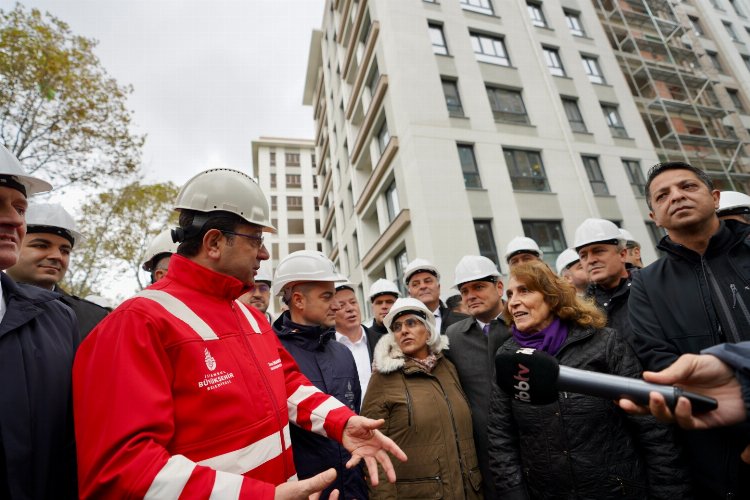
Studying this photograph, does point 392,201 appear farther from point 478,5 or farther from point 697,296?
point 697,296

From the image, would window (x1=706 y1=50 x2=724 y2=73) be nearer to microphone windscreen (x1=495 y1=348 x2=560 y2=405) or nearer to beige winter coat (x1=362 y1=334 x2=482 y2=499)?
beige winter coat (x1=362 y1=334 x2=482 y2=499)

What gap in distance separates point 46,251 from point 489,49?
56.5ft

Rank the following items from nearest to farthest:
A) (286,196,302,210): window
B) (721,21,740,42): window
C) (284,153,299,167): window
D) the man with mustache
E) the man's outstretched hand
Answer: the man's outstretched hand, the man with mustache, (721,21,740,42): window, (286,196,302,210): window, (284,153,299,167): window

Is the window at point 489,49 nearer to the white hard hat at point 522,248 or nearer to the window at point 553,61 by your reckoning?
the window at point 553,61

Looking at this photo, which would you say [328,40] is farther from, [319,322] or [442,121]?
[319,322]

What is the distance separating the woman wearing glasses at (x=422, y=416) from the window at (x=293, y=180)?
38273 millimetres

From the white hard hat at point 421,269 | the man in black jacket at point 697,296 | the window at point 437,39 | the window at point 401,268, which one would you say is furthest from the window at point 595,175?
the man in black jacket at point 697,296

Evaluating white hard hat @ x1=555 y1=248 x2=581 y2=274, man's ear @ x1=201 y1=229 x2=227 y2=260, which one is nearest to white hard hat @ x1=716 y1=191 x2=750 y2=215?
white hard hat @ x1=555 y1=248 x2=581 y2=274

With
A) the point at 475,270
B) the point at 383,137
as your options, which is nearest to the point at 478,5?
the point at 383,137

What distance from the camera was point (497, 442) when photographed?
2504 mm

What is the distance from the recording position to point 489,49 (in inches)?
614

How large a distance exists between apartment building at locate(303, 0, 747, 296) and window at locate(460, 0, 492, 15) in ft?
0.22

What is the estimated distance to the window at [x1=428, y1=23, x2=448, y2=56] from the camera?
47.9 ft

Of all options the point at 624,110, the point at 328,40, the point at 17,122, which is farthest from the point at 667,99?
the point at 17,122
